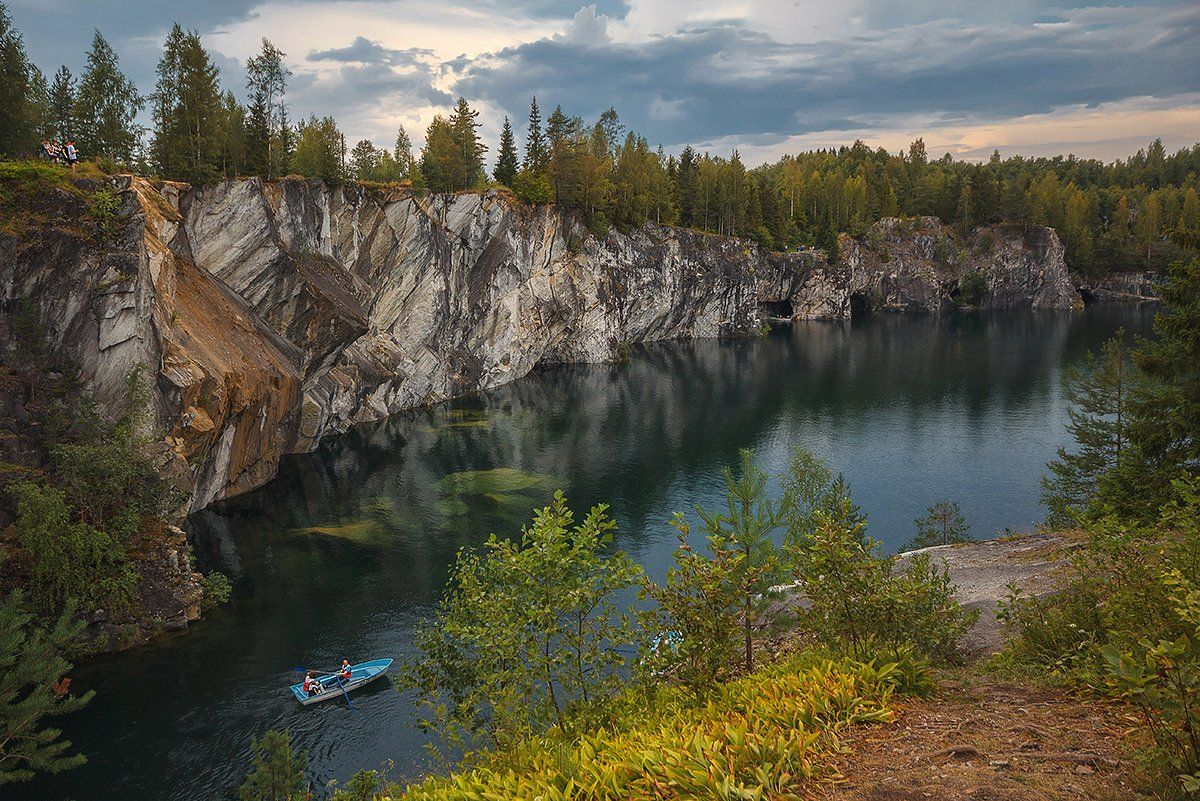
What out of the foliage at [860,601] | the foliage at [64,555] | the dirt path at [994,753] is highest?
the foliage at [860,601]

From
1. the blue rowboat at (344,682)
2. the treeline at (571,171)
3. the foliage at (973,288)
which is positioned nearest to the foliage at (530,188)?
the treeline at (571,171)

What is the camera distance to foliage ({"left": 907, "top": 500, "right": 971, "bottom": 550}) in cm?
4122

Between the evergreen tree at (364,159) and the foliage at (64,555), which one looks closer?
the foliage at (64,555)

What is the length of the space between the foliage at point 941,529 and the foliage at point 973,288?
5270 inches

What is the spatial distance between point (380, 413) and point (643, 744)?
7356cm

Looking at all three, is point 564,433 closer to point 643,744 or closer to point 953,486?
point 953,486

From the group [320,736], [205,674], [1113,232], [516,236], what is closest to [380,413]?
[516,236]

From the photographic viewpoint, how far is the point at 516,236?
91562mm

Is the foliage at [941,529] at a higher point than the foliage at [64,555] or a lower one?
lower

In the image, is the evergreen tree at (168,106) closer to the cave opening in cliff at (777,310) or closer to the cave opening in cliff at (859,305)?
the cave opening in cliff at (777,310)

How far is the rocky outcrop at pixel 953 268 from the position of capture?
159750 mm

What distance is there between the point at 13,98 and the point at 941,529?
63.8 m

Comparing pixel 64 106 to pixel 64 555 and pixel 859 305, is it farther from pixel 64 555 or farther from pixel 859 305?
pixel 859 305

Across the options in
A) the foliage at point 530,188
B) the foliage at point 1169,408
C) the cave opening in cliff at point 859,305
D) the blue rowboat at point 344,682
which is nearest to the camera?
the foliage at point 1169,408
